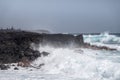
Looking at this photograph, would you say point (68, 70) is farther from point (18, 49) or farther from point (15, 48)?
point (15, 48)

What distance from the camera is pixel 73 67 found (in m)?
18.2

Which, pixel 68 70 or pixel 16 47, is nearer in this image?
pixel 68 70

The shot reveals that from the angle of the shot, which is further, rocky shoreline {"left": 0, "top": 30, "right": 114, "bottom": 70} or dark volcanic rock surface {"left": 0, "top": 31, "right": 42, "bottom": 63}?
dark volcanic rock surface {"left": 0, "top": 31, "right": 42, "bottom": 63}

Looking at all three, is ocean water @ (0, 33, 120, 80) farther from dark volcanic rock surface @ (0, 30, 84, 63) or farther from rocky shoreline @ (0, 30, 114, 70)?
dark volcanic rock surface @ (0, 30, 84, 63)

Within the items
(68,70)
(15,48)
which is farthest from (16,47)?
(68,70)

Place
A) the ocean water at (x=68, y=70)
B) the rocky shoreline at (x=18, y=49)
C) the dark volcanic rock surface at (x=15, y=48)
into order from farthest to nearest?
1. the dark volcanic rock surface at (x=15, y=48)
2. the rocky shoreline at (x=18, y=49)
3. the ocean water at (x=68, y=70)

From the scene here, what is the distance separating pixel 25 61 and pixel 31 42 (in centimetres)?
360

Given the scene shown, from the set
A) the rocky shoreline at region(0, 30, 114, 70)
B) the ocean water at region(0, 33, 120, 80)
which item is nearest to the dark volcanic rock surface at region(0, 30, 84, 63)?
the rocky shoreline at region(0, 30, 114, 70)

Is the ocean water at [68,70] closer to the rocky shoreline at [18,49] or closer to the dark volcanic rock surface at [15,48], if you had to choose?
the rocky shoreline at [18,49]

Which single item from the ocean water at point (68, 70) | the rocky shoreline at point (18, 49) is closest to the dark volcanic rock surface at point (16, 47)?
the rocky shoreline at point (18, 49)

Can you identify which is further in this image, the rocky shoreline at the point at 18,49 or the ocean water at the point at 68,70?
the rocky shoreline at the point at 18,49

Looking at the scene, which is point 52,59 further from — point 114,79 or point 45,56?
point 114,79

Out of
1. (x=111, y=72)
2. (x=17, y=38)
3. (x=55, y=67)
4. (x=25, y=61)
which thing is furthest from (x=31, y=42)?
(x=111, y=72)

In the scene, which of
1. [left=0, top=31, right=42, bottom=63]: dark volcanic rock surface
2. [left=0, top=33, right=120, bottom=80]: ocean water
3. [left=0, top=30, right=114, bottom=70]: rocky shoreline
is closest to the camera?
[left=0, top=33, right=120, bottom=80]: ocean water
